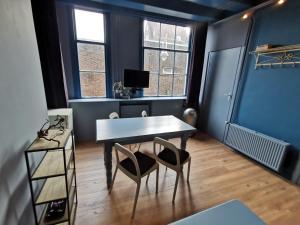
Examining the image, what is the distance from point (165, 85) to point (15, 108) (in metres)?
3.30

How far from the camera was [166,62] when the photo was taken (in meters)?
3.90

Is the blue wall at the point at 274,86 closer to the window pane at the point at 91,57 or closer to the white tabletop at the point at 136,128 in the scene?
the white tabletop at the point at 136,128

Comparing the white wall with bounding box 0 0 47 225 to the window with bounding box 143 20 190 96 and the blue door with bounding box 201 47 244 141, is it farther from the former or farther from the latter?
the blue door with bounding box 201 47 244 141

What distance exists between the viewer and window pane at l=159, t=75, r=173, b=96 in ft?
13.0

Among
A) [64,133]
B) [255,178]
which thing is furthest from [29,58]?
[255,178]

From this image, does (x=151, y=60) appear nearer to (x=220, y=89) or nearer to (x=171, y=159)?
(x=220, y=89)

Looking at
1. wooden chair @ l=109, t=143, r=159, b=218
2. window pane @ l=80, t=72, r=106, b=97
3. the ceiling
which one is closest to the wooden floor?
wooden chair @ l=109, t=143, r=159, b=218

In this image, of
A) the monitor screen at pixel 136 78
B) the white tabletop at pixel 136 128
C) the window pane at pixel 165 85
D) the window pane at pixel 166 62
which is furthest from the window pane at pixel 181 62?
the white tabletop at pixel 136 128

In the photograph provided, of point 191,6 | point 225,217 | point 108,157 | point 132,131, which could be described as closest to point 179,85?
point 191,6

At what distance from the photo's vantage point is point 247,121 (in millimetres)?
2947

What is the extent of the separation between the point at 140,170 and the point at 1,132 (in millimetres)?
1174

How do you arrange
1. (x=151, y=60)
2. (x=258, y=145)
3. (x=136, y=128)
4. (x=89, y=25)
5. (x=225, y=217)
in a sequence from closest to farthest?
(x=225, y=217) → (x=136, y=128) → (x=258, y=145) → (x=89, y=25) → (x=151, y=60)

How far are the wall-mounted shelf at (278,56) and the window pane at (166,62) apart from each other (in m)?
1.78

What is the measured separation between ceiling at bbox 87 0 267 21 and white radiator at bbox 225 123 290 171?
2.28 meters
